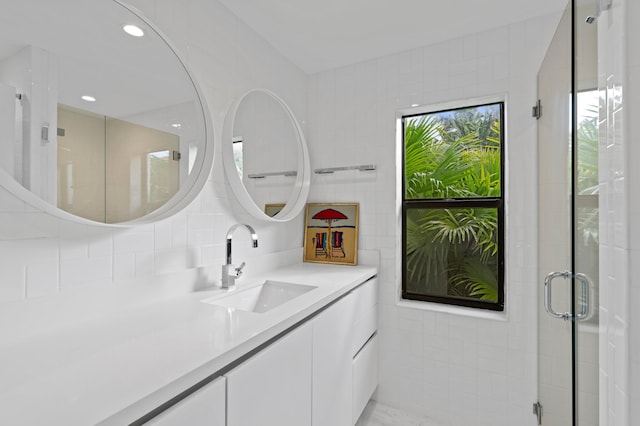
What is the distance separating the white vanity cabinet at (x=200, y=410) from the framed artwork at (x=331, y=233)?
1.47m

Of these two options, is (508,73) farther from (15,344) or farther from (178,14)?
(15,344)

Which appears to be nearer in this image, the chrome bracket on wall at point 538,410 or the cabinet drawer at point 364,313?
the chrome bracket on wall at point 538,410

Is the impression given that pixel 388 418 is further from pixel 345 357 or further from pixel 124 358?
pixel 124 358

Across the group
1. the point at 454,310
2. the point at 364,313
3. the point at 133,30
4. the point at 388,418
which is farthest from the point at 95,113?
the point at 388,418

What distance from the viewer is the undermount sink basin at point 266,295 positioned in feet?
4.97

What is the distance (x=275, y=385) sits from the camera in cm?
104

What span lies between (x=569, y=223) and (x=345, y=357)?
1.19 metres

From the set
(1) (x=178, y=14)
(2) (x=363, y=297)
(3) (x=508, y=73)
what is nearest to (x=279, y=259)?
(2) (x=363, y=297)

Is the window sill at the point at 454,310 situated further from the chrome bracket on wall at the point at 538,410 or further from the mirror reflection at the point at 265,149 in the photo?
the mirror reflection at the point at 265,149

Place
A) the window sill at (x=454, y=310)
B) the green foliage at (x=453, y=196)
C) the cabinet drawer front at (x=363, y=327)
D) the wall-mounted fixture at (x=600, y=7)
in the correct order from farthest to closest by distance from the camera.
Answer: the green foliage at (x=453, y=196), the window sill at (x=454, y=310), the cabinet drawer front at (x=363, y=327), the wall-mounted fixture at (x=600, y=7)

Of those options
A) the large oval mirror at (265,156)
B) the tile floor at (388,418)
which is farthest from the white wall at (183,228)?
the tile floor at (388,418)

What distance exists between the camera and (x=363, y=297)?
1895 millimetres

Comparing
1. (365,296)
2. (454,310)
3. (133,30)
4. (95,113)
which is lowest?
(454,310)

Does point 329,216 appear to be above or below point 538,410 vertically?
above
